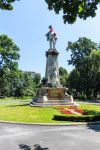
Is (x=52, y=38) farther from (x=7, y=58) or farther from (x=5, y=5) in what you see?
(x=5, y=5)

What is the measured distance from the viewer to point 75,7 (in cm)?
666

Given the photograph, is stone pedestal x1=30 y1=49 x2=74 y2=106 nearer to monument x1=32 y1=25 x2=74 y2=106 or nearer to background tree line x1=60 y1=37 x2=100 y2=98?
monument x1=32 y1=25 x2=74 y2=106

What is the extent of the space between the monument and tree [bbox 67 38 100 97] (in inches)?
1377

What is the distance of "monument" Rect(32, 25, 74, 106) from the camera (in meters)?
40.6

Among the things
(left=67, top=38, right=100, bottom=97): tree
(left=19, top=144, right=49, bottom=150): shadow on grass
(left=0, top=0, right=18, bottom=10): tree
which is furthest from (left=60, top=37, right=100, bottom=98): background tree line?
(left=0, top=0, right=18, bottom=10): tree

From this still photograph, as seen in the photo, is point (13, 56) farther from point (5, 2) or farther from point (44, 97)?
point (5, 2)

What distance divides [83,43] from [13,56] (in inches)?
849

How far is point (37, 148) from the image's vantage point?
1416 centimetres

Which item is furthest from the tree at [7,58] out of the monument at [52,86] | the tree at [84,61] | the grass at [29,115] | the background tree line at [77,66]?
the grass at [29,115]

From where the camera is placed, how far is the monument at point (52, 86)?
40594 mm

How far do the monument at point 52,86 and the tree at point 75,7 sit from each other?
32873mm

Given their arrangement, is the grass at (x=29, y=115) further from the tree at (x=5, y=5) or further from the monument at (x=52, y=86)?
the tree at (x=5, y=5)

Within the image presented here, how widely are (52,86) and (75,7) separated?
36621 mm

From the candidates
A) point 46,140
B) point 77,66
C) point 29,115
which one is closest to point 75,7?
point 46,140
